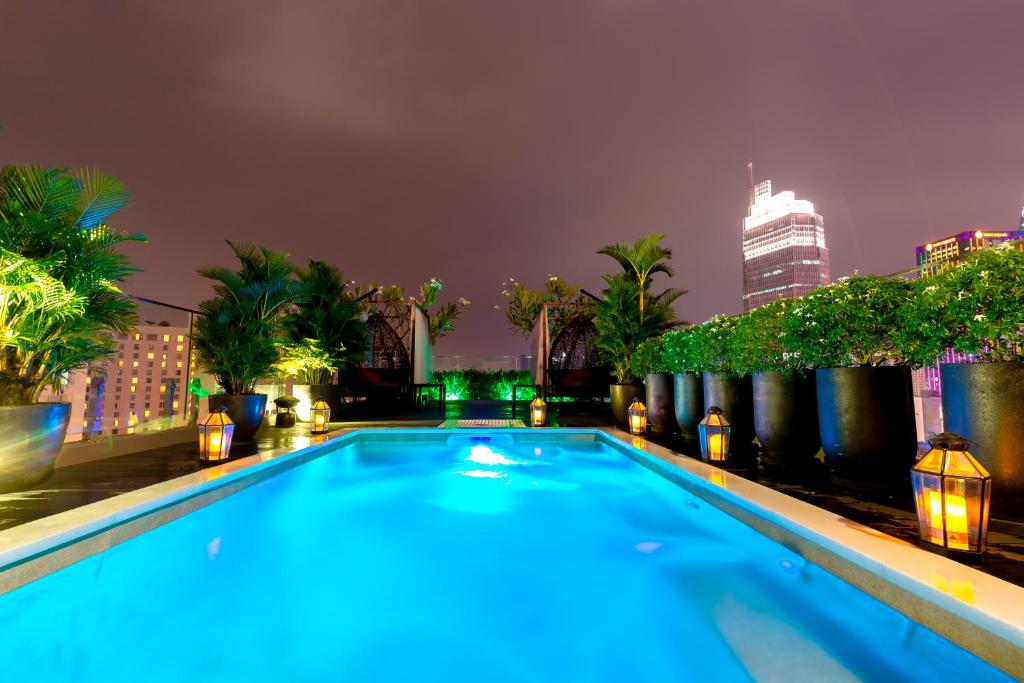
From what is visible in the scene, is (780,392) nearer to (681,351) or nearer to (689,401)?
(689,401)

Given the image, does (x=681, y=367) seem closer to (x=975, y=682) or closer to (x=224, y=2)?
(x=975, y=682)

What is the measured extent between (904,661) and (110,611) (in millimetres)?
3332

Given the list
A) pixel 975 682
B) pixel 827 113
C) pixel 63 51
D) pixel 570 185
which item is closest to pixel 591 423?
pixel 975 682

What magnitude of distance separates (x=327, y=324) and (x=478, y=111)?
17.6 metres

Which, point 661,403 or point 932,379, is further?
point 661,403

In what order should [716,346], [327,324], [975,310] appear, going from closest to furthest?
[975,310] < [716,346] < [327,324]

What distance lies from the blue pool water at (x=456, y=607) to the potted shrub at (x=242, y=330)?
228 centimetres

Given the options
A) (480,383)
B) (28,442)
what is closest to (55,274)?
(28,442)

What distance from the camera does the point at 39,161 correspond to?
10.5ft

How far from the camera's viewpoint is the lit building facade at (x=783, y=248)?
8438 centimetres

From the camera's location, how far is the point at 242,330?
5.73 meters

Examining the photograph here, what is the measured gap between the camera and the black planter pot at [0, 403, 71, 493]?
2762 mm

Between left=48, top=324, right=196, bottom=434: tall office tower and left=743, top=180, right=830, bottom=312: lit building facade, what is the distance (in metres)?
88.8

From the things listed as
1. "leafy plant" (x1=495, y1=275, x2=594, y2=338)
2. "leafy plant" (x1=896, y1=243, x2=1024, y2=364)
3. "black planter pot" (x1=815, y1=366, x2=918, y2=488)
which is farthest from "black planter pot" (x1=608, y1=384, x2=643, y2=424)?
"leafy plant" (x1=495, y1=275, x2=594, y2=338)
